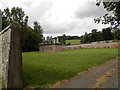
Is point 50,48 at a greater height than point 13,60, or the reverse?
point 13,60

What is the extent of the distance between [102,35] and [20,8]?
47069mm

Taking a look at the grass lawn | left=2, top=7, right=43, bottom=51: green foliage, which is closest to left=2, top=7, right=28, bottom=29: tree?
left=2, top=7, right=43, bottom=51: green foliage

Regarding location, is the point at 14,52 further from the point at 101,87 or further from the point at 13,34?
the point at 101,87

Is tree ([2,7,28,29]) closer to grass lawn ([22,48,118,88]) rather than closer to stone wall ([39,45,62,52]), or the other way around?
stone wall ([39,45,62,52])

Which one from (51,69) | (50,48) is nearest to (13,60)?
(51,69)

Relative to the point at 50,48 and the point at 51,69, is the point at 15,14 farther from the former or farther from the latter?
the point at 51,69

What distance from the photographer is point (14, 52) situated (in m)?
6.04

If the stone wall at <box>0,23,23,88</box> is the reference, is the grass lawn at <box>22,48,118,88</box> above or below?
below

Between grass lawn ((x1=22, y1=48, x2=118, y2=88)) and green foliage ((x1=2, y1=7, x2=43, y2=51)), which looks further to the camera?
green foliage ((x1=2, y1=7, x2=43, y2=51))

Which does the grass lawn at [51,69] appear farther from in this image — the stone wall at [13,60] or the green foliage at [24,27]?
the green foliage at [24,27]

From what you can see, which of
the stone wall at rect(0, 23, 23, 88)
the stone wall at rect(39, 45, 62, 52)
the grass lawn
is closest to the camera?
the stone wall at rect(0, 23, 23, 88)

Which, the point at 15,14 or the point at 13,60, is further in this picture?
the point at 15,14

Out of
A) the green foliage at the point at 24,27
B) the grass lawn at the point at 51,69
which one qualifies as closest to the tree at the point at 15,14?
the green foliage at the point at 24,27

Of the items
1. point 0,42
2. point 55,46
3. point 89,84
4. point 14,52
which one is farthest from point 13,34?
point 55,46
